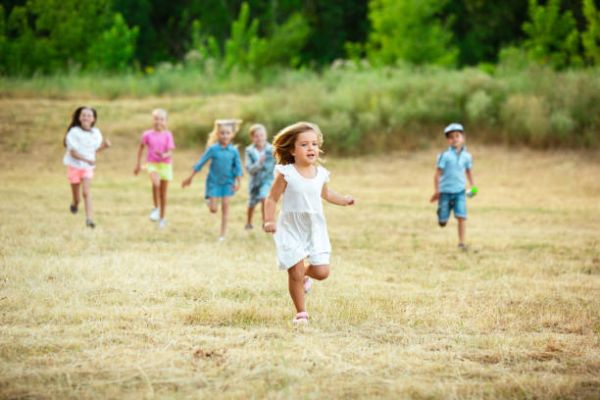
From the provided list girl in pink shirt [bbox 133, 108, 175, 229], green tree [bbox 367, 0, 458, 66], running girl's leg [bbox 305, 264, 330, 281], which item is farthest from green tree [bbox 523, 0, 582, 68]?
running girl's leg [bbox 305, 264, 330, 281]

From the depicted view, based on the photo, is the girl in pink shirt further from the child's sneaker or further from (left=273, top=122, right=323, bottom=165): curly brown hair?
the child's sneaker

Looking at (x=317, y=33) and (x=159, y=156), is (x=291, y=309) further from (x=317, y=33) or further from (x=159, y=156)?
(x=317, y=33)

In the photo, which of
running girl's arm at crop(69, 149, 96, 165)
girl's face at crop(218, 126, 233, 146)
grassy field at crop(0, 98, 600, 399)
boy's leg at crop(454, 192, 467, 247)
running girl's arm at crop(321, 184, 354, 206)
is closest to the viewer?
grassy field at crop(0, 98, 600, 399)

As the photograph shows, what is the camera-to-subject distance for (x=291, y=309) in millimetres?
6957

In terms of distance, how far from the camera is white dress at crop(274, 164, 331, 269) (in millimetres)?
6609

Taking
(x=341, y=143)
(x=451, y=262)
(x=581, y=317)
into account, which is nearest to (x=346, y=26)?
(x=341, y=143)

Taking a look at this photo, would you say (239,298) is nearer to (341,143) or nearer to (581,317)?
(581,317)

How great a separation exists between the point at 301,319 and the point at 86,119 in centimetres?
733

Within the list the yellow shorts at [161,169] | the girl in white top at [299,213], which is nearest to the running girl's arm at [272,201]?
the girl in white top at [299,213]

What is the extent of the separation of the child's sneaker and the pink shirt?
7.40 metres

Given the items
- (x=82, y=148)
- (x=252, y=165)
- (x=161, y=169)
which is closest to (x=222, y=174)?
(x=252, y=165)

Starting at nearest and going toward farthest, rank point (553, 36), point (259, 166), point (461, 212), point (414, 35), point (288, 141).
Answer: point (288, 141) < point (461, 212) < point (259, 166) < point (414, 35) < point (553, 36)

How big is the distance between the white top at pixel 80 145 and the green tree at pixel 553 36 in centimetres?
2760

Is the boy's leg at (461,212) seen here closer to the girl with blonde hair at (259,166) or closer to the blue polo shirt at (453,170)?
the blue polo shirt at (453,170)
